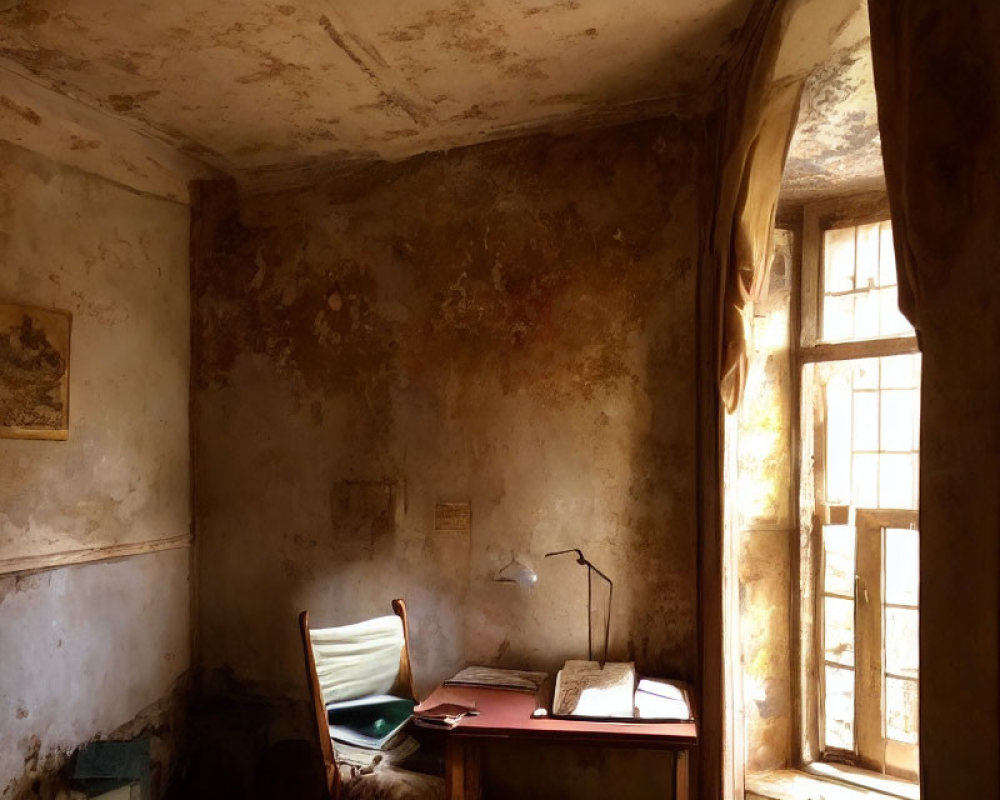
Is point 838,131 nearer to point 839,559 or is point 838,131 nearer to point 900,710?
point 839,559

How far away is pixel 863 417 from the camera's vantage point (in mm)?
3793

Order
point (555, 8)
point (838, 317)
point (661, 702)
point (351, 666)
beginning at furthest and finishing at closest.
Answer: point (838, 317) → point (351, 666) → point (661, 702) → point (555, 8)

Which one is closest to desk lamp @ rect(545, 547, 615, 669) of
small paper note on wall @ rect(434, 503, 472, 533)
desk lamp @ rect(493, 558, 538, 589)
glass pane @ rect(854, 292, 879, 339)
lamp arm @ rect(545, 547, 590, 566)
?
lamp arm @ rect(545, 547, 590, 566)

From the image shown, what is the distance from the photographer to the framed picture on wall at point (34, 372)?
10.5ft

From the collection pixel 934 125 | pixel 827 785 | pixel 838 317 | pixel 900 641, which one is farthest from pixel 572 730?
pixel 838 317

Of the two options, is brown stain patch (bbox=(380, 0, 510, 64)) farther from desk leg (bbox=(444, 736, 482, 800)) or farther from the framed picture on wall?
desk leg (bbox=(444, 736, 482, 800))

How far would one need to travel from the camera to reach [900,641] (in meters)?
3.62

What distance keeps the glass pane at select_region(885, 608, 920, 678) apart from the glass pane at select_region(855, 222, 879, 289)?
1631 mm

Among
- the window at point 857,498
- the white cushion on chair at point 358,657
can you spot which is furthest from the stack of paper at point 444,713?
the window at point 857,498

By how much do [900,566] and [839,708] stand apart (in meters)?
0.80

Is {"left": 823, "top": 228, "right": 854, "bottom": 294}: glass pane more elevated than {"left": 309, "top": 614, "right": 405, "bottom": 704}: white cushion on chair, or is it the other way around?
{"left": 823, "top": 228, "right": 854, "bottom": 294}: glass pane

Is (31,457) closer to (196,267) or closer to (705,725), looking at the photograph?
(196,267)

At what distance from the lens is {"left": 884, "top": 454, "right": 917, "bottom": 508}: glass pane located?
3.61m

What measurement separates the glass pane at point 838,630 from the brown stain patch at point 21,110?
440cm
